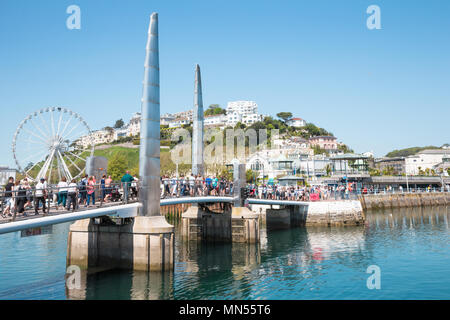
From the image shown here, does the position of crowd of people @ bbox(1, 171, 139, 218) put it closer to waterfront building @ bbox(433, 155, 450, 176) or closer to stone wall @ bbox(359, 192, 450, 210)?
stone wall @ bbox(359, 192, 450, 210)

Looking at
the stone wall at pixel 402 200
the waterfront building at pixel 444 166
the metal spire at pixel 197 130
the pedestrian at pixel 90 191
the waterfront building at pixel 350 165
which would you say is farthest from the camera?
the waterfront building at pixel 444 166

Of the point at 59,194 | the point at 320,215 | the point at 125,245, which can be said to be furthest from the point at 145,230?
the point at 320,215

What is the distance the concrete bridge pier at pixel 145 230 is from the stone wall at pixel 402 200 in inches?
1960

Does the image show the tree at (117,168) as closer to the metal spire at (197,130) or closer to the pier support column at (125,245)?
the metal spire at (197,130)

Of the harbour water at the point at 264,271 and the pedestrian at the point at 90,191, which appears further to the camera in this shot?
the pedestrian at the point at 90,191

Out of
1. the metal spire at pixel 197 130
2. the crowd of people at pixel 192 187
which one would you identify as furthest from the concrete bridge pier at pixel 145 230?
the metal spire at pixel 197 130

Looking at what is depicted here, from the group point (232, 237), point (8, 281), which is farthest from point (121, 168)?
point (8, 281)

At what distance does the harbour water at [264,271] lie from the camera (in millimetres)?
17500

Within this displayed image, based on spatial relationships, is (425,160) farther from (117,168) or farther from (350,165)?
(117,168)

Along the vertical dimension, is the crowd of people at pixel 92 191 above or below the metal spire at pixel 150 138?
below

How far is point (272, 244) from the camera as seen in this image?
1302 inches

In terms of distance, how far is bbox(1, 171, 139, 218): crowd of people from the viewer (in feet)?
49.5

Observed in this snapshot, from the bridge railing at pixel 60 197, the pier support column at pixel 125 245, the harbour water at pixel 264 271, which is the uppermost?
the bridge railing at pixel 60 197
